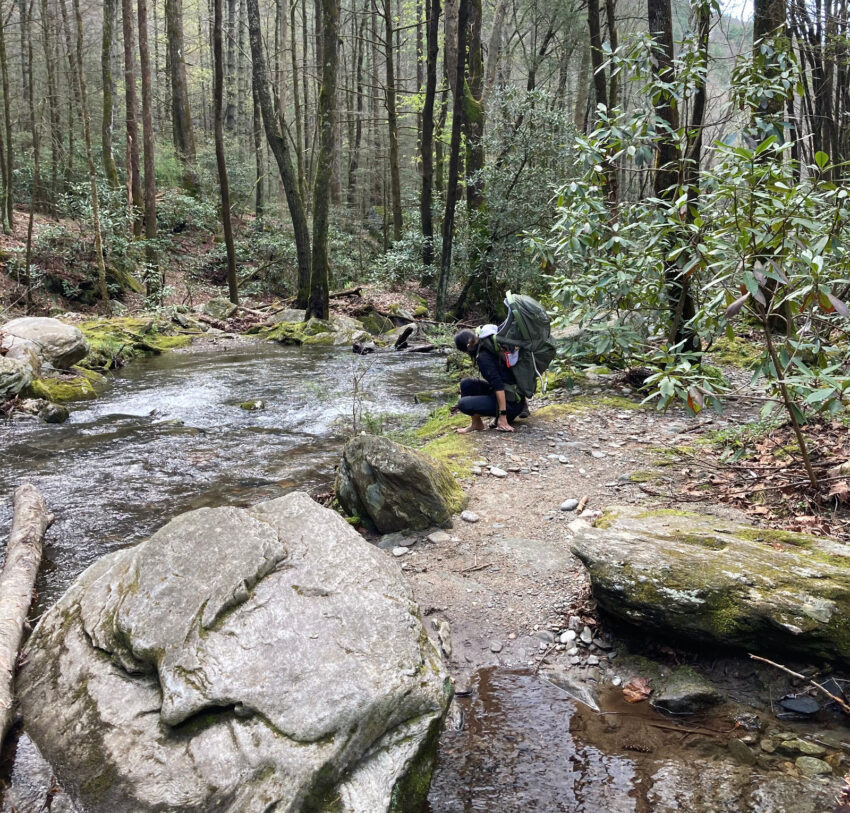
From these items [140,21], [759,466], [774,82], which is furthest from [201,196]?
[759,466]

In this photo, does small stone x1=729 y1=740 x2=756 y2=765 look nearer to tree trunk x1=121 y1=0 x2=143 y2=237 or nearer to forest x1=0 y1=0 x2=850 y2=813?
forest x1=0 y1=0 x2=850 y2=813

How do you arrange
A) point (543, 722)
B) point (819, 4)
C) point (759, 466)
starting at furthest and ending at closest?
point (819, 4), point (759, 466), point (543, 722)

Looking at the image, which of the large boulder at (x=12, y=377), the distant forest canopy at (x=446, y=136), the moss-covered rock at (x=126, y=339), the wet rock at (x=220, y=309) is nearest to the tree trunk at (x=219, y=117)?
the distant forest canopy at (x=446, y=136)

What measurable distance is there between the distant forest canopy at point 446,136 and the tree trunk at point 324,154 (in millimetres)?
46

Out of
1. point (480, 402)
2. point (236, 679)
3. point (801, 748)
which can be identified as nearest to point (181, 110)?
point (480, 402)

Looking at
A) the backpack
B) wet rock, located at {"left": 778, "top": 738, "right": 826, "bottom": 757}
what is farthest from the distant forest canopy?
wet rock, located at {"left": 778, "top": 738, "right": 826, "bottom": 757}

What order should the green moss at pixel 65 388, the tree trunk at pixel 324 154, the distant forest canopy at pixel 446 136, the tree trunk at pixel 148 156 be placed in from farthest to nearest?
1. the tree trunk at pixel 148 156
2. the tree trunk at pixel 324 154
3. the green moss at pixel 65 388
4. the distant forest canopy at pixel 446 136

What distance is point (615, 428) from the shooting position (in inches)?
267

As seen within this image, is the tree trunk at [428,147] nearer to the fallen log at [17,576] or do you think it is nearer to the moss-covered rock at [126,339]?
the moss-covered rock at [126,339]

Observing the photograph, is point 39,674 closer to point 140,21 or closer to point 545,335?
point 545,335

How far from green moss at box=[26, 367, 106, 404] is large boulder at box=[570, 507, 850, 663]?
317 inches

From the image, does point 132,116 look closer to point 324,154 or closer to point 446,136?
point 324,154

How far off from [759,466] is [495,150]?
1060cm

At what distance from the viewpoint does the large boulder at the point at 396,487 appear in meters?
4.73
